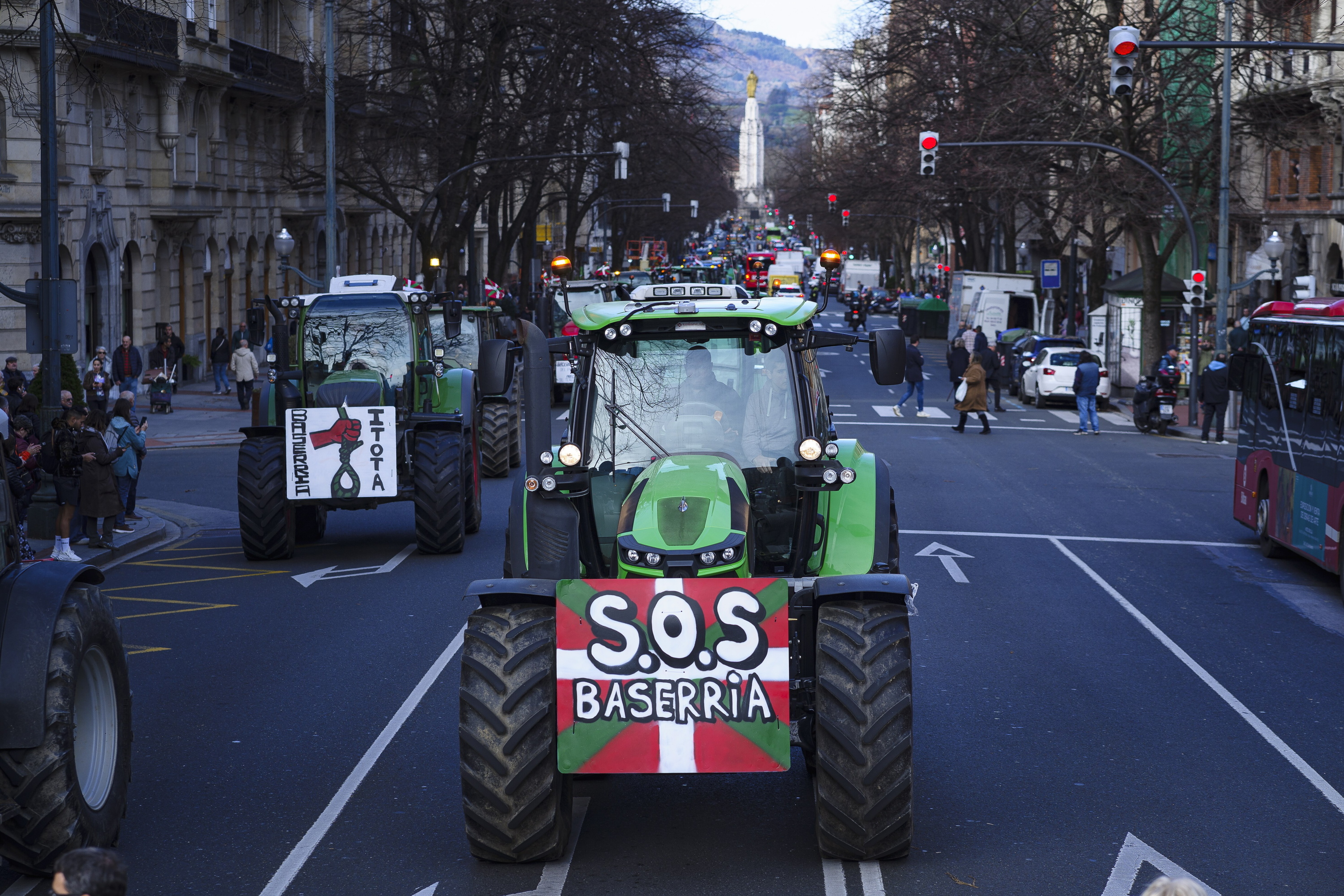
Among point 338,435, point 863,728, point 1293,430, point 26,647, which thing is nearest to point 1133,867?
point 863,728

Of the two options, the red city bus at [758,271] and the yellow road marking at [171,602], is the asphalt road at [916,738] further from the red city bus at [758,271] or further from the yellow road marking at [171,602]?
the red city bus at [758,271]

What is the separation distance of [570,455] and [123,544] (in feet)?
38.1

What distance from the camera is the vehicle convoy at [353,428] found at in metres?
16.4

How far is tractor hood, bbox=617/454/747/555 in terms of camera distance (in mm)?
7312

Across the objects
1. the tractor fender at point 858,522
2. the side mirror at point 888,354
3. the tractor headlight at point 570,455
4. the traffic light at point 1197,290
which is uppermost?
the traffic light at point 1197,290

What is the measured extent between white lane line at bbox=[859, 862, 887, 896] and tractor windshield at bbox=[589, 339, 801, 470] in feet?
6.61

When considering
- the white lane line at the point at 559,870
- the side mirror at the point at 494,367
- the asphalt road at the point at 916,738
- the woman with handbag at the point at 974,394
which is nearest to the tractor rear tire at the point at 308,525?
the asphalt road at the point at 916,738

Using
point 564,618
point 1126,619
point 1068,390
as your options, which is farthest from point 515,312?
point 1068,390

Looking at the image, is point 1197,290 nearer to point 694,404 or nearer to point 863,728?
point 694,404

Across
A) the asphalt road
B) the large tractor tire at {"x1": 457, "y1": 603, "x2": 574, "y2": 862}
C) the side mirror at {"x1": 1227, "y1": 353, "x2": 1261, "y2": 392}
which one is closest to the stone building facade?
the asphalt road

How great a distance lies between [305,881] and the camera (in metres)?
7.47

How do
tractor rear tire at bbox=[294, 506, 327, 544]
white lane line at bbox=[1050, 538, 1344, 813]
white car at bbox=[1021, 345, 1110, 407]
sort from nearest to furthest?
white lane line at bbox=[1050, 538, 1344, 813]
tractor rear tire at bbox=[294, 506, 327, 544]
white car at bbox=[1021, 345, 1110, 407]

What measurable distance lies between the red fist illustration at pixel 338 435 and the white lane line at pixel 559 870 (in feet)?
28.7

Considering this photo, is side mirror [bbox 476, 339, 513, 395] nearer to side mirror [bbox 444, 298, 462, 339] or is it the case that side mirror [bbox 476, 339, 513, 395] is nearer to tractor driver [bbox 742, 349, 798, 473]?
tractor driver [bbox 742, 349, 798, 473]
